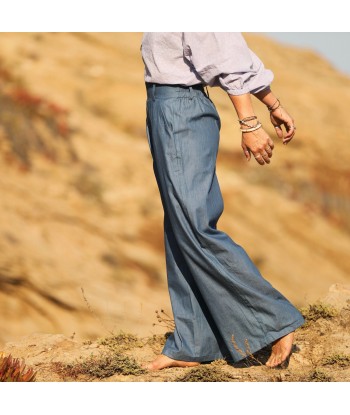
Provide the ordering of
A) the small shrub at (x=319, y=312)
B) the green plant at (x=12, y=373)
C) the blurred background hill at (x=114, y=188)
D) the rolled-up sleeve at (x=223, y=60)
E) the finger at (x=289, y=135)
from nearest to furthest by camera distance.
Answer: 1. the rolled-up sleeve at (x=223, y=60)
2. the green plant at (x=12, y=373)
3. the finger at (x=289, y=135)
4. the small shrub at (x=319, y=312)
5. the blurred background hill at (x=114, y=188)

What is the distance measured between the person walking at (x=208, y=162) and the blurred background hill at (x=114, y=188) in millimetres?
5629

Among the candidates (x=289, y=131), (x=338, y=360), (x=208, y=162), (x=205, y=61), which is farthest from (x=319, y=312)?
(x=205, y=61)

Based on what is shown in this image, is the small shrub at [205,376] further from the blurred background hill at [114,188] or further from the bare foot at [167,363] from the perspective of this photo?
the blurred background hill at [114,188]

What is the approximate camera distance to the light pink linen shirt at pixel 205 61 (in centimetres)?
341

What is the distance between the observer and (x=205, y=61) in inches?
136

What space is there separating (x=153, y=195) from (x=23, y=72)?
447 centimetres

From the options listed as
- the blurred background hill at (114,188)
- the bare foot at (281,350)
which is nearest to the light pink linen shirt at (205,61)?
the bare foot at (281,350)

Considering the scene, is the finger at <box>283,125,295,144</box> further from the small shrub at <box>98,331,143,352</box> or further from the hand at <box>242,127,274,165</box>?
the small shrub at <box>98,331,143,352</box>

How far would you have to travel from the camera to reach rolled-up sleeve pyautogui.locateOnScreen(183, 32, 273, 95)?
3404 mm

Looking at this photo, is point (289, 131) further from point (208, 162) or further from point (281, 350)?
point (281, 350)

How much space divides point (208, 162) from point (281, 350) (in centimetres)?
89

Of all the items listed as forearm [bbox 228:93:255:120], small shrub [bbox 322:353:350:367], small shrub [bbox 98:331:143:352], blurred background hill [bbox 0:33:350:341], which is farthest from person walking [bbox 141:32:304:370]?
blurred background hill [bbox 0:33:350:341]

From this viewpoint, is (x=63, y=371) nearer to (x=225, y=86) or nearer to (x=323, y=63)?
(x=225, y=86)

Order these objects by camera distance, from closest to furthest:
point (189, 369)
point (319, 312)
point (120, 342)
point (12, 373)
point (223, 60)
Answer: point (223, 60), point (12, 373), point (189, 369), point (120, 342), point (319, 312)
